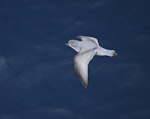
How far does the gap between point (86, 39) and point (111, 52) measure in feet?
2.71

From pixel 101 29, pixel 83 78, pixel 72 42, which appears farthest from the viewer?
pixel 101 29

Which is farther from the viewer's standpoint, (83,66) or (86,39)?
(86,39)

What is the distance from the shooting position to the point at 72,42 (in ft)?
30.1

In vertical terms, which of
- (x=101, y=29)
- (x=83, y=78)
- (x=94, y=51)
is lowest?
(x=83, y=78)

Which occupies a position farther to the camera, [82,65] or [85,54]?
[85,54]

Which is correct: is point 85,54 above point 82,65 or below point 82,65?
above

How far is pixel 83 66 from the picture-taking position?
8.59 meters

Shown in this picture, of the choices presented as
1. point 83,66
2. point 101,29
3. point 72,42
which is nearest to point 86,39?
point 72,42

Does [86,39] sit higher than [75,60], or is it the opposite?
[86,39]

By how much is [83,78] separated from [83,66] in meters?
0.21

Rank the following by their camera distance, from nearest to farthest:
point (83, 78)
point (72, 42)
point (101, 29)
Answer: point (83, 78)
point (72, 42)
point (101, 29)

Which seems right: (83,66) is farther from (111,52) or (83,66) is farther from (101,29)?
(101,29)

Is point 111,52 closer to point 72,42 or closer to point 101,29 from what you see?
point 72,42

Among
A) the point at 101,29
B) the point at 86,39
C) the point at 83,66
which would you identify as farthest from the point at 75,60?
the point at 101,29
